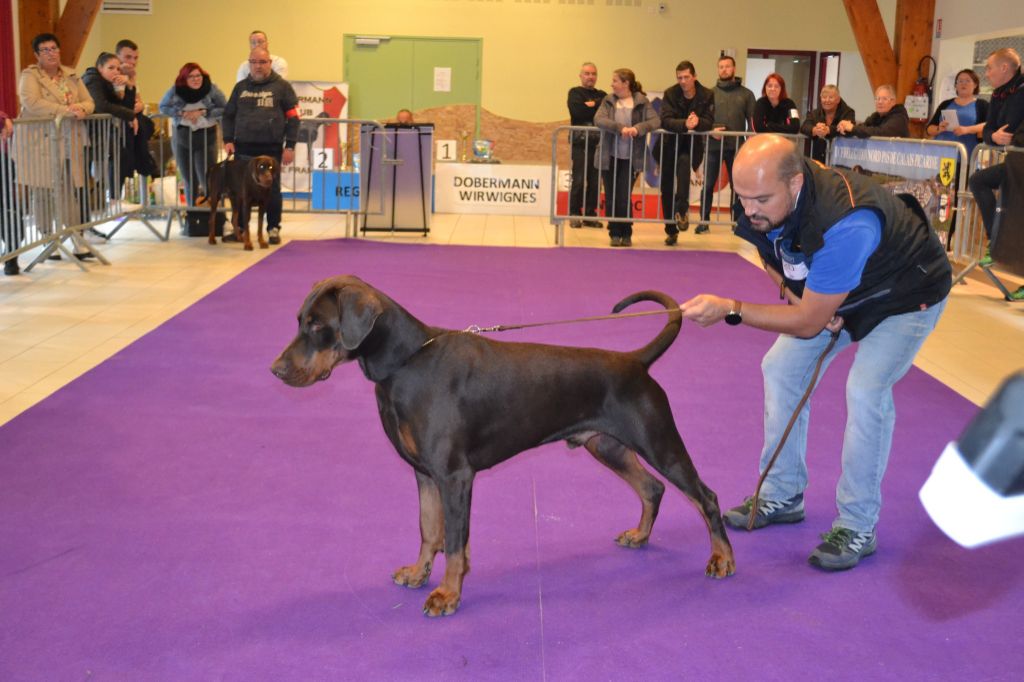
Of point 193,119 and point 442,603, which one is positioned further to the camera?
point 193,119

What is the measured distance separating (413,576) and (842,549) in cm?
139

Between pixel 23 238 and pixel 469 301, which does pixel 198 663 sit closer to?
pixel 469 301

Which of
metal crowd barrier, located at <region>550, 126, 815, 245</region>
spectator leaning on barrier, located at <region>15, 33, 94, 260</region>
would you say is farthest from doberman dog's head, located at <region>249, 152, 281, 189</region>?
metal crowd barrier, located at <region>550, 126, 815, 245</region>

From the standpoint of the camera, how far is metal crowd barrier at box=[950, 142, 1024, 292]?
339 inches

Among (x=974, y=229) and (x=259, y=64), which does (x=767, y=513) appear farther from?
(x=259, y=64)

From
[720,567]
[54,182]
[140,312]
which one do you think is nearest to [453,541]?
[720,567]

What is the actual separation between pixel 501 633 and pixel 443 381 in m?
0.71

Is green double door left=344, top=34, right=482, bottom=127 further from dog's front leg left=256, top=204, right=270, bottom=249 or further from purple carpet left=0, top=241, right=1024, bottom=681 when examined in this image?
purple carpet left=0, top=241, right=1024, bottom=681

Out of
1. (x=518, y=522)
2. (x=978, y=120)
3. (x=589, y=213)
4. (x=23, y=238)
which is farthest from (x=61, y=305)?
(x=978, y=120)

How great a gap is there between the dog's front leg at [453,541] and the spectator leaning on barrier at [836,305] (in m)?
0.85

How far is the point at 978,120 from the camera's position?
10.4 metres

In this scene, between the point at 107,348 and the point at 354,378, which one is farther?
the point at 107,348

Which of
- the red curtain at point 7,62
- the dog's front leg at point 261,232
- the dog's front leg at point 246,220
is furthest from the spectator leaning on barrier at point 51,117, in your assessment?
the red curtain at point 7,62

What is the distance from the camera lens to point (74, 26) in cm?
1373
